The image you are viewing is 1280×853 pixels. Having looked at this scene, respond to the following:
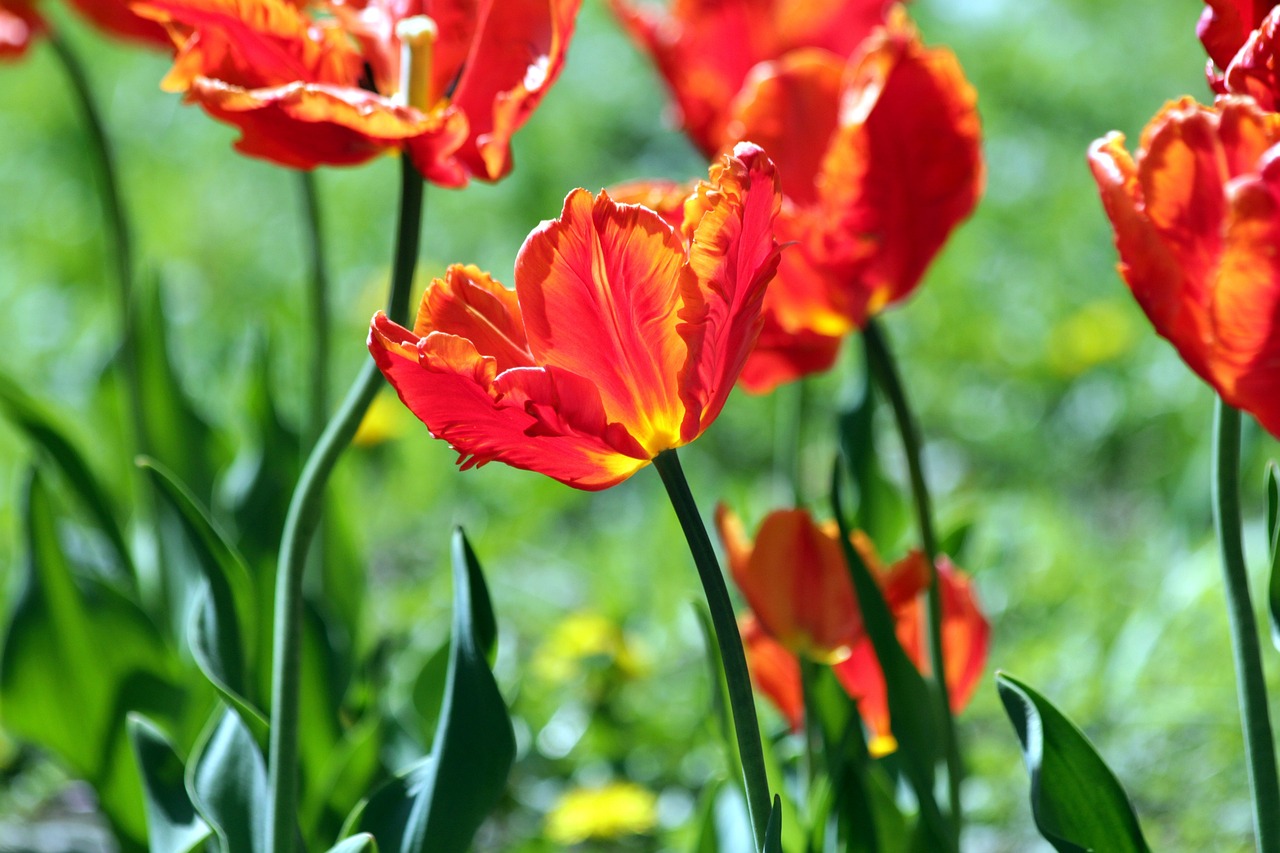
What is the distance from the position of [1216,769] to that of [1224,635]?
240mm

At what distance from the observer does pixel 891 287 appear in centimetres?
86

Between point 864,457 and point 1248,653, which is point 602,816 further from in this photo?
point 1248,653

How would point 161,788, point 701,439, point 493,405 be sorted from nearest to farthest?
point 493,405 → point 161,788 → point 701,439

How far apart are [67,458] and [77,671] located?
7.8 inches

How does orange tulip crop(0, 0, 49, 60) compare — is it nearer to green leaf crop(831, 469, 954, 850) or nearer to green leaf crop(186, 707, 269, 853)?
green leaf crop(186, 707, 269, 853)

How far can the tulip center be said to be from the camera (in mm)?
731

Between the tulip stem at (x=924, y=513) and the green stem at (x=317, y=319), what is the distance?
508 mm

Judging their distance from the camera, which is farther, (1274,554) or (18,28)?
(18,28)

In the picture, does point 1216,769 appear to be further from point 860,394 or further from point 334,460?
point 334,460

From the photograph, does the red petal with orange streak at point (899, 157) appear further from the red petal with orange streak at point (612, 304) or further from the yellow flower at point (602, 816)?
the yellow flower at point (602, 816)

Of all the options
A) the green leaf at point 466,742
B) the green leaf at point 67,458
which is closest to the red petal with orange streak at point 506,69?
the green leaf at point 466,742

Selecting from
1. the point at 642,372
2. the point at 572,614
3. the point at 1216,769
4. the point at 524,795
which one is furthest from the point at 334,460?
the point at 572,614

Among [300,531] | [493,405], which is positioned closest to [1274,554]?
[493,405]

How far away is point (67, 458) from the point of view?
3.98 feet
